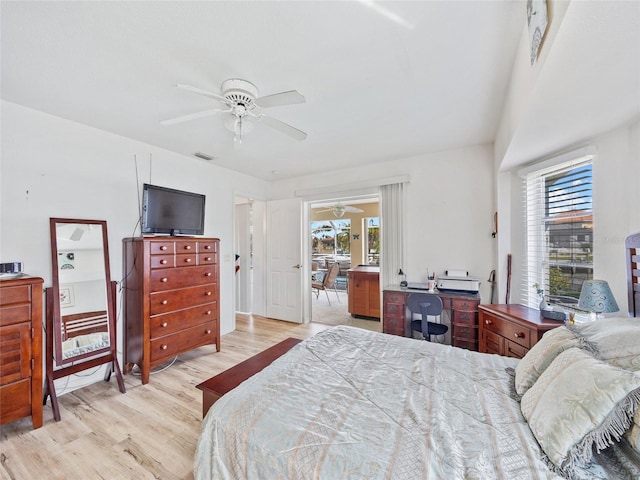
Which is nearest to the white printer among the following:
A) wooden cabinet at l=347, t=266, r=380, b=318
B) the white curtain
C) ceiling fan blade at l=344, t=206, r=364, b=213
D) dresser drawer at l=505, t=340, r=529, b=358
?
the white curtain

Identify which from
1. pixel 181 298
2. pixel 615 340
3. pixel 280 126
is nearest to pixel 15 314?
pixel 181 298

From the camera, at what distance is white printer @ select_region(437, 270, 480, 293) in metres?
3.00

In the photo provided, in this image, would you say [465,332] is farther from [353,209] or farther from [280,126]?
[353,209]

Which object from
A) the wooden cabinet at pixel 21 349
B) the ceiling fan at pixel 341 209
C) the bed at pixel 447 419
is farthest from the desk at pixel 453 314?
the ceiling fan at pixel 341 209

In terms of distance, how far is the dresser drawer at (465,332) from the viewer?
286 cm

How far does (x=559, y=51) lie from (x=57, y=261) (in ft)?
11.9

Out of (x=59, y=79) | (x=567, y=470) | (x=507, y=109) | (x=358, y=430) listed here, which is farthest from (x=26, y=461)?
(x=507, y=109)

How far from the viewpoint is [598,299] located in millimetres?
1592

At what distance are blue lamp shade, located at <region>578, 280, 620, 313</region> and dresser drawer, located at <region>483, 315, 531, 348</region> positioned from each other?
0.50 meters

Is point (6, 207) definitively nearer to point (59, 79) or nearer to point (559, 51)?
point (59, 79)

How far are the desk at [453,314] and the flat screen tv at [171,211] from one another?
2.55 meters

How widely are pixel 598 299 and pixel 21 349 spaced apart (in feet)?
12.6

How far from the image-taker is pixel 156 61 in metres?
1.65

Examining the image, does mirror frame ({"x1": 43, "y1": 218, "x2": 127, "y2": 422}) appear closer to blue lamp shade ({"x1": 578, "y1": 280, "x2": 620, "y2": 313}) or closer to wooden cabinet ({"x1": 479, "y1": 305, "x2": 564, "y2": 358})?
wooden cabinet ({"x1": 479, "y1": 305, "x2": 564, "y2": 358})
